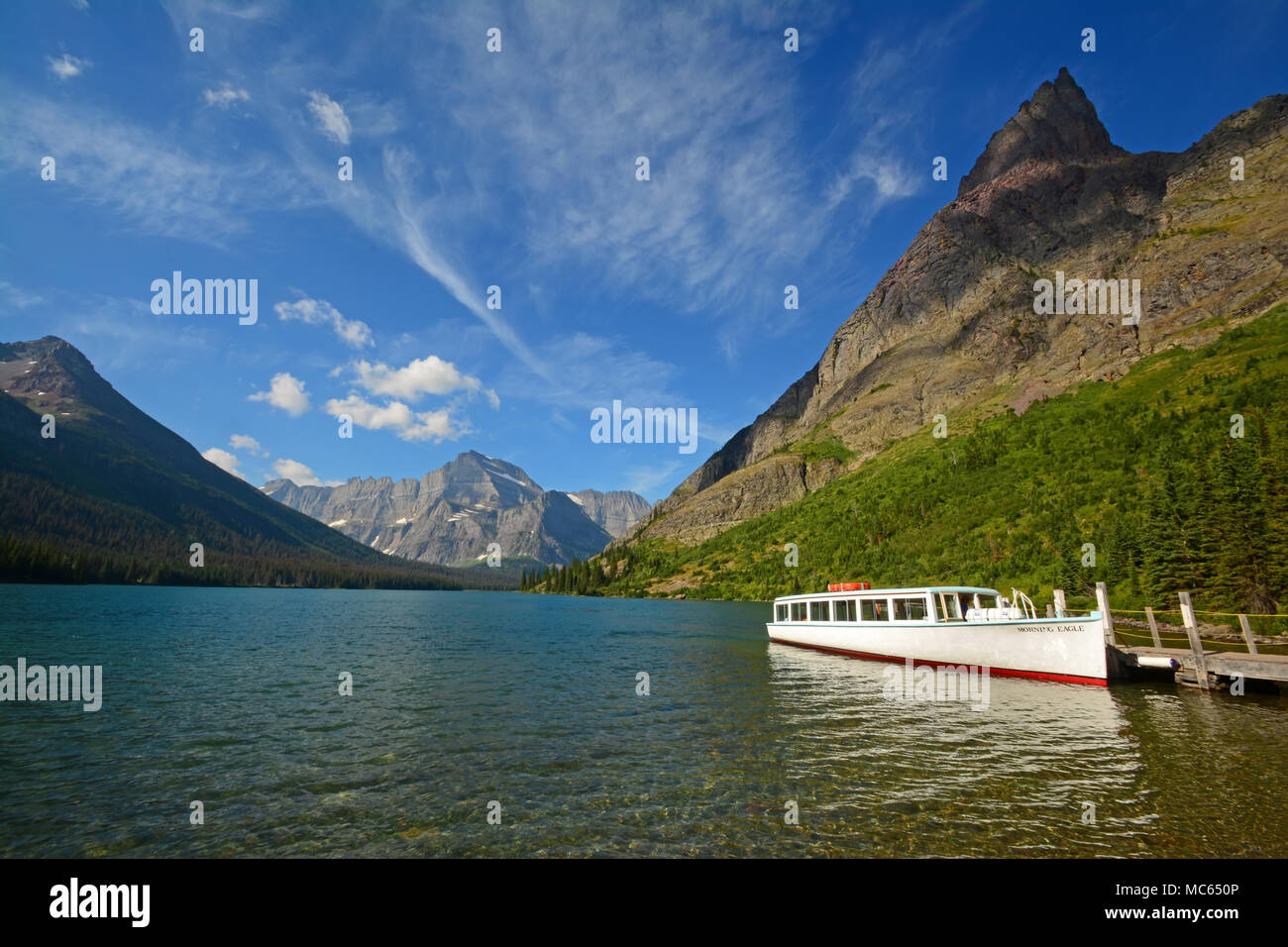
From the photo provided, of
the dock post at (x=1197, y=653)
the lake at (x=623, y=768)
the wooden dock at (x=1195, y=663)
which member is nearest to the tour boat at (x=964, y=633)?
the wooden dock at (x=1195, y=663)

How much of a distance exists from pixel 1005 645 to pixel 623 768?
31907 millimetres

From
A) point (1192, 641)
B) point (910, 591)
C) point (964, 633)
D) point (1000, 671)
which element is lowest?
point (1000, 671)

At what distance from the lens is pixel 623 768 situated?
18641 mm

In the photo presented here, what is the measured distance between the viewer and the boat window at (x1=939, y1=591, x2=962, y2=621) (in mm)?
41406

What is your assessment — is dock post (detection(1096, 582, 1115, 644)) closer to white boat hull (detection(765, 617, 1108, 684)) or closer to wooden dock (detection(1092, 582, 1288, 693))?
wooden dock (detection(1092, 582, 1288, 693))

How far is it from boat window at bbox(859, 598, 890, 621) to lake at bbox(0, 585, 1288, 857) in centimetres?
1170

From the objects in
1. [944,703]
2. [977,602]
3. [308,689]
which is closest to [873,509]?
[977,602]

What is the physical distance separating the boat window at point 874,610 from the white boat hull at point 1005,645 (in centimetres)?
123

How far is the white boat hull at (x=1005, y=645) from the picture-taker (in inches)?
1356

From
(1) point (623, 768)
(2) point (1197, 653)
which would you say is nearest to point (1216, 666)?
(2) point (1197, 653)

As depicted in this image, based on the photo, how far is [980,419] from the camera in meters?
185

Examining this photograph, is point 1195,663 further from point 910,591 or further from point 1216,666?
point 910,591

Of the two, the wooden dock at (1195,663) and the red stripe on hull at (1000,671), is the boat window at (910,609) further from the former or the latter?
the wooden dock at (1195,663)

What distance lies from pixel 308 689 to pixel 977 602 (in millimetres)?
45451
